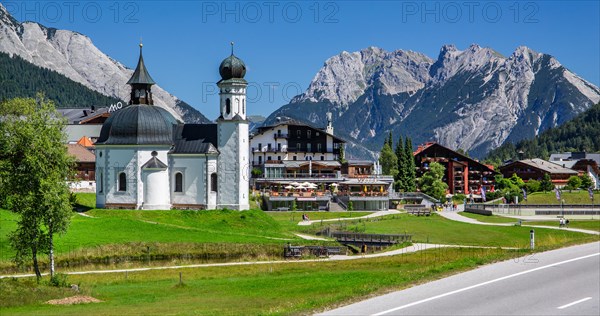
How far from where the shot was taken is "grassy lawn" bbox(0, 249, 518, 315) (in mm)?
31672

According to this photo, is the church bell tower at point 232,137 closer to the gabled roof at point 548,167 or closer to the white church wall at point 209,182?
the white church wall at point 209,182

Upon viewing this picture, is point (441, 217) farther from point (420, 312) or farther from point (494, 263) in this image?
point (420, 312)

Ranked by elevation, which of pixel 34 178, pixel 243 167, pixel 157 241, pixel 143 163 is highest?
pixel 143 163

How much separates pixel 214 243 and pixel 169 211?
21.3m

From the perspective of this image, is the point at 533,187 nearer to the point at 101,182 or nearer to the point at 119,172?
the point at 119,172

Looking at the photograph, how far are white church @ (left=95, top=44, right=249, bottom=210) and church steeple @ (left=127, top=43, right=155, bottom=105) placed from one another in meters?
0.25

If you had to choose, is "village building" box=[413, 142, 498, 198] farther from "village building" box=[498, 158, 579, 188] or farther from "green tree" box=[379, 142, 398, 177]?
"village building" box=[498, 158, 579, 188]

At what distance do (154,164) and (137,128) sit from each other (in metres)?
3.96

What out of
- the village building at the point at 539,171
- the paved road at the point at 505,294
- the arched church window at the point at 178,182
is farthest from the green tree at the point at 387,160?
the paved road at the point at 505,294

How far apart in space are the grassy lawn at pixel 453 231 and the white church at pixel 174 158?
543 inches

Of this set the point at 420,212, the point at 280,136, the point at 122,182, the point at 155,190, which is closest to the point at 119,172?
the point at 122,182

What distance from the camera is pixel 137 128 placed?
86.6 meters

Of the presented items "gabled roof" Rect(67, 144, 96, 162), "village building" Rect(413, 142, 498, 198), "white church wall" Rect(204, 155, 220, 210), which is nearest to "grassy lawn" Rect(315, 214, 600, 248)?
"white church wall" Rect(204, 155, 220, 210)

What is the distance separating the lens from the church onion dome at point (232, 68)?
88688mm
